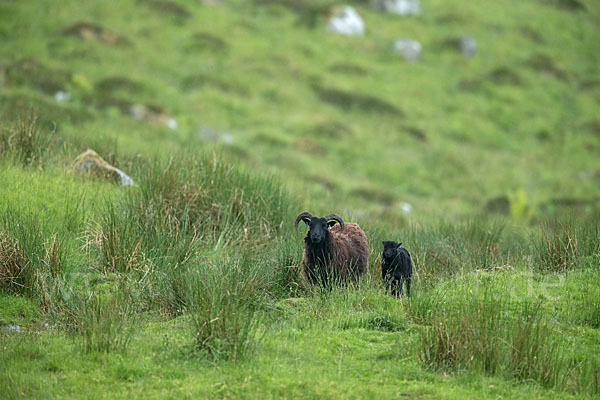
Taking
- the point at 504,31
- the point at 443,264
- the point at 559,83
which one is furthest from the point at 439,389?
the point at 504,31

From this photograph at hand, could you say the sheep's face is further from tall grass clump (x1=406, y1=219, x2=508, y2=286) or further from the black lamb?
tall grass clump (x1=406, y1=219, x2=508, y2=286)

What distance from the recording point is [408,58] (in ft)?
134

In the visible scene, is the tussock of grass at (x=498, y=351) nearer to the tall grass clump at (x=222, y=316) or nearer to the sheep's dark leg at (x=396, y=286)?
the tall grass clump at (x=222, y=316)

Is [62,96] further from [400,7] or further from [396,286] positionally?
[400,7]

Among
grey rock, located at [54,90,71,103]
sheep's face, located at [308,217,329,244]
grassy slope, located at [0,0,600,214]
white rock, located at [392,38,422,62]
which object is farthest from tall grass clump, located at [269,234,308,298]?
white rock, located at [392,38,422,62]

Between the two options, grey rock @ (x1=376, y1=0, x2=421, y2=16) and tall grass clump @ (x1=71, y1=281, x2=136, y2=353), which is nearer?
tall grass clump @ (x1=71, y1=281, x2=136, y2=353)

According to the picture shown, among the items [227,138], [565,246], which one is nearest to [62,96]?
[227,138]

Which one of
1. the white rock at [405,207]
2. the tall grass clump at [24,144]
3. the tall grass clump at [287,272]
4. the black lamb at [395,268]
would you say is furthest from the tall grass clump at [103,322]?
the white rock at [405,207]

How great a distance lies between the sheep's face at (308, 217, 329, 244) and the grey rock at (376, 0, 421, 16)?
38902 mm

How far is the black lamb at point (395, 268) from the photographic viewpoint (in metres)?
9.90

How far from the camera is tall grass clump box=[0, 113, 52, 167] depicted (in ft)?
44.8

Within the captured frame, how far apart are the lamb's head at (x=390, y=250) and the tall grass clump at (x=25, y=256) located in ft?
15.4

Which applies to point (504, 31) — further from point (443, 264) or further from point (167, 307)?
point (167, 307)

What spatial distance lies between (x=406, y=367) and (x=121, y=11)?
106 ft
